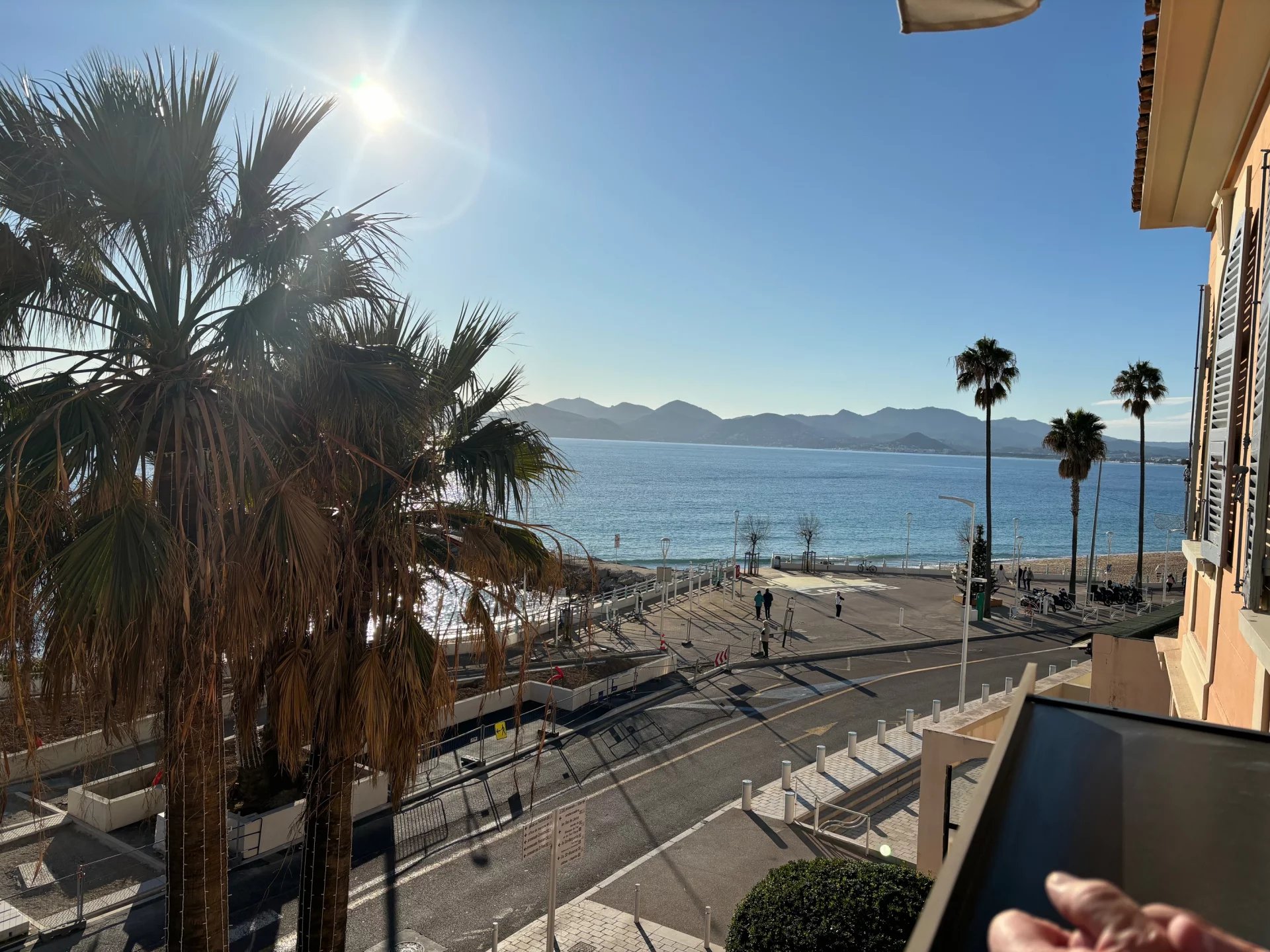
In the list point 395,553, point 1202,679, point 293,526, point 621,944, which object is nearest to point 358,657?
point 395,553

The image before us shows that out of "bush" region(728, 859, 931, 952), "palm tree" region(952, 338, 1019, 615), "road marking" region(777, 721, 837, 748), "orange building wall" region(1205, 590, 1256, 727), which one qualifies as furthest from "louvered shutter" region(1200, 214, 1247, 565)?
"palm tree" region(952, 338, 1019, 615)

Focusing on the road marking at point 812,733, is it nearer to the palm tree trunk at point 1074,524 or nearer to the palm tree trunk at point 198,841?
the palm tree trunk at point 198,841

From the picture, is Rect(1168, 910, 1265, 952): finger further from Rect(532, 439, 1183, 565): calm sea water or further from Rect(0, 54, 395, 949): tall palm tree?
Rect(532, 439, 1183, 565): calm sea water

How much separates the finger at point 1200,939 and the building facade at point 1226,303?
8.45 ft

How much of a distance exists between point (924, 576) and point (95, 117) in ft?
177

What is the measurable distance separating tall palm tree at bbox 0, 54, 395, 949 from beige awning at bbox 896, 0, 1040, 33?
4.45 m

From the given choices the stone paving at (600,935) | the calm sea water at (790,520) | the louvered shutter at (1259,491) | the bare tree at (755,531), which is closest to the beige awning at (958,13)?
the louvered shutter at (1259,491)

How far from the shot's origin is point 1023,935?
138cm

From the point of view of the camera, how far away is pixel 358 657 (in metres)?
7.07

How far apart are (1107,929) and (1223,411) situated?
539cm

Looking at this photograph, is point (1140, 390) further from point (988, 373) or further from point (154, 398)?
point (154, 398)

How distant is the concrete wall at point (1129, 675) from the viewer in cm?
1353

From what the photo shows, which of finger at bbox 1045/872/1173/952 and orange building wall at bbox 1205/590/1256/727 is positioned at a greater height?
finger at bbox 1045/872/1173/952

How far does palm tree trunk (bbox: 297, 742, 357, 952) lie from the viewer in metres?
7.72
